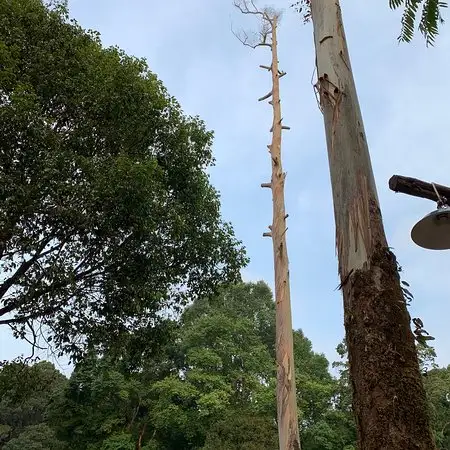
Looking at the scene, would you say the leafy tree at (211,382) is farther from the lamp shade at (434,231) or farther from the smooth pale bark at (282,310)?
the lamp shade at (434,231)

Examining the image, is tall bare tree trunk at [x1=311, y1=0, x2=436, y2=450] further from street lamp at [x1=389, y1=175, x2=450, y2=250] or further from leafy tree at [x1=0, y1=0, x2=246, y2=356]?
leafy tree at [x1=0, y1=0, x2=246, y2=356]

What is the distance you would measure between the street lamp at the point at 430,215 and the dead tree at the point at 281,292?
3.14 m

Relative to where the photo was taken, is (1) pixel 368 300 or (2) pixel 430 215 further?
(2) pixel 430 215

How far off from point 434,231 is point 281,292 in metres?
3.46

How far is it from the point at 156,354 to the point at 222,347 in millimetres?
11702

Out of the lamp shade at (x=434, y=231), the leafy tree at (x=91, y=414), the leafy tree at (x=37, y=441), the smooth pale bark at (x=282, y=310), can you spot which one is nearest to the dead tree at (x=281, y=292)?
the smooth pale bark at (x=282, y=310)

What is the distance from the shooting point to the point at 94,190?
5.70 metres

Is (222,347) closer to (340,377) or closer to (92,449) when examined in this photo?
(340,377)

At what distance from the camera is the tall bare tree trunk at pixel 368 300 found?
4.96ft

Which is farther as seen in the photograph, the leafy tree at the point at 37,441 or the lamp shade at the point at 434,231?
the leafy tree at the point at 37,441

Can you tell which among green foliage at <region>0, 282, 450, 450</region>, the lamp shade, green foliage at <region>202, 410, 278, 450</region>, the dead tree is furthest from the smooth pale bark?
green foliage at <region>0, 282, 450, 450</region>

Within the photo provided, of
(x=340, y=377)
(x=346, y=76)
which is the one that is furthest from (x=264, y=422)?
(x=346, y=76)

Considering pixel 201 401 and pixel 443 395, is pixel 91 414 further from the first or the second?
pixel 443 395

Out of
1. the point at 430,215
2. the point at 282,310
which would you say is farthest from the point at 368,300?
the point at 282,310
